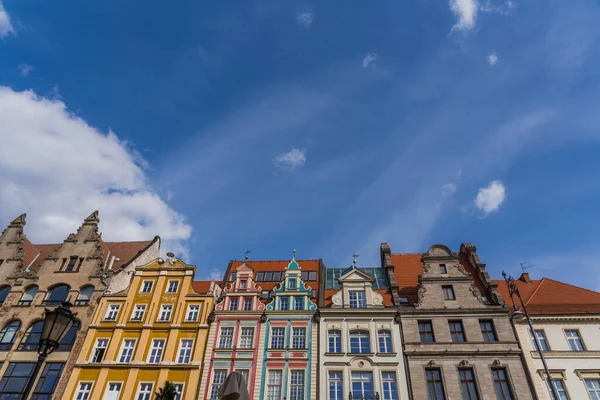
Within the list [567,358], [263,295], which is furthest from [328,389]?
[567,358]

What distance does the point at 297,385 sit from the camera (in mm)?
29906

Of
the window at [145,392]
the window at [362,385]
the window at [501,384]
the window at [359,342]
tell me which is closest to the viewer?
the window at [501,384]

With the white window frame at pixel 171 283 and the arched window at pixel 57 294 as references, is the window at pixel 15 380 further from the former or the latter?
the white window frame at pixel 171 283

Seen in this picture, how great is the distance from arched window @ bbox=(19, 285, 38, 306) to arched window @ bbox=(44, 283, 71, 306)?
4.88ft

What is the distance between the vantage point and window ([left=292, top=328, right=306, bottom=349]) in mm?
31980

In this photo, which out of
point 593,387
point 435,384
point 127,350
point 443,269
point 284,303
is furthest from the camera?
point 443,269

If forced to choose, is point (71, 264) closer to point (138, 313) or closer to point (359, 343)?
point (138, 313)

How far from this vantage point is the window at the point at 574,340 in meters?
29.9

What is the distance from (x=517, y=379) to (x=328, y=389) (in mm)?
12854

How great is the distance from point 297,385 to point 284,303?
674cm

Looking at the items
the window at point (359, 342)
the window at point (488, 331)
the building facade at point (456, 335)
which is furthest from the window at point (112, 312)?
the window at point (488, 331)

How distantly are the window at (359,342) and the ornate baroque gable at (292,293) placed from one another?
384 centimetres

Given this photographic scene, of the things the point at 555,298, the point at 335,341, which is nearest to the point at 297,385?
the point at 335,341

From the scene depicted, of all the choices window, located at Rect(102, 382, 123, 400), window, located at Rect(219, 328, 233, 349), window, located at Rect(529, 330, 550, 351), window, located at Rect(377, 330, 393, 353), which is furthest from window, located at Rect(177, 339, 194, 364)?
window, located at Rect(529, 330, 550, 351)
